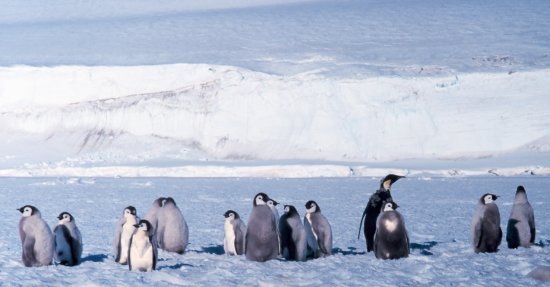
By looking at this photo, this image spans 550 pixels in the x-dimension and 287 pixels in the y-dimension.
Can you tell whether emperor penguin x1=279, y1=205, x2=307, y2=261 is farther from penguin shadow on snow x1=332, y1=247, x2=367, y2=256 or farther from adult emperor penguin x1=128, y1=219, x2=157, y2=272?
adult emperor penguin x1=128, y1=219, x2=157, y2=272

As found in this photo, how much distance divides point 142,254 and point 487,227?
2666mm

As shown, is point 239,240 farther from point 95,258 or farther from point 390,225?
point 390,225

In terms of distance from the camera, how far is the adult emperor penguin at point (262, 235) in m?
6.16

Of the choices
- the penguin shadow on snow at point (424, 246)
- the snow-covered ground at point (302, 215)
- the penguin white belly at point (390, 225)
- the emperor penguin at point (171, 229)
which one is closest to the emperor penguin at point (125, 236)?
the snow-covered ground at point (302, 215)

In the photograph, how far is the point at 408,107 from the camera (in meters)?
20.2

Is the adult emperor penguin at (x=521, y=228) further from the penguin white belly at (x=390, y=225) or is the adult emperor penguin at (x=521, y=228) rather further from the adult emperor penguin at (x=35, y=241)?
the adult emperor penguin at (x=35, y=241)

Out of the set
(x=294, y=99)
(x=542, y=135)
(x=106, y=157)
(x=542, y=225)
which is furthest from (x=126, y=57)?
(x=542, y=225)

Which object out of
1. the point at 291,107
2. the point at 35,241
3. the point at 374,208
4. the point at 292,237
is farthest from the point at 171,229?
the point at 291,107

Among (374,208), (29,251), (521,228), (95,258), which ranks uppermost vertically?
(374,208)

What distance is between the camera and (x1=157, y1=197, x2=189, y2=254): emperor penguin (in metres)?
6.58

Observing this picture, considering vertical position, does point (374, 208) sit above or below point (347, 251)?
above

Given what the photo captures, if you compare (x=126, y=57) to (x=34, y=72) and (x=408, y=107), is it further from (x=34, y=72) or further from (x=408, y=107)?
(x=408, y=107)

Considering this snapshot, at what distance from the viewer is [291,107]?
2131 cm

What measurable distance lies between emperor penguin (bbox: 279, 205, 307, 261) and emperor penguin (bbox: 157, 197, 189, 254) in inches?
31.7
